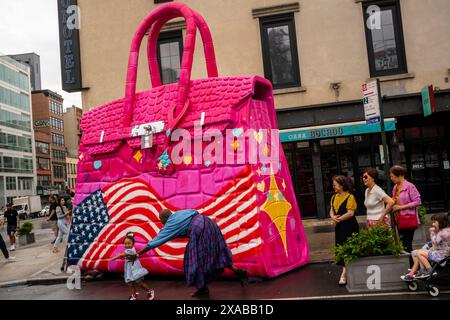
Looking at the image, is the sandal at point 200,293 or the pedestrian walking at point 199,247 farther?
the sandal at point 200,293

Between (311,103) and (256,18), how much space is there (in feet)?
11.8

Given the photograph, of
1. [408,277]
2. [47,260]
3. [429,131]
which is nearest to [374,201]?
[408,277]

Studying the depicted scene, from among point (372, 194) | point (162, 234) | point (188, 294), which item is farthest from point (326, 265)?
point (162, 234)

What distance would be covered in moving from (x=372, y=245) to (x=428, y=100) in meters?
9.21

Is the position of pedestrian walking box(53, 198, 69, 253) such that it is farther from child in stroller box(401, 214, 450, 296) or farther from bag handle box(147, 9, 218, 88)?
child in stroller box(401, 214, 450, 296)

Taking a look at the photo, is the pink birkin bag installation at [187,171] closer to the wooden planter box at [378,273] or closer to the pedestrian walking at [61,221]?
the wooden planter box at [378,273]

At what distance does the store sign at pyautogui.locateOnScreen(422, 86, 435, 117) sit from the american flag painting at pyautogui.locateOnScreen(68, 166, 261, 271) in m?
Result: 9.05

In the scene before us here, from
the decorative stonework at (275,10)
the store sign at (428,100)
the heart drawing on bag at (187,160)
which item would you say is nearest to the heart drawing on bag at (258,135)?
the heart drawing on bag at (187,160)

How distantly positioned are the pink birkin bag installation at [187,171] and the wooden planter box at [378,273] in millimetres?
1401

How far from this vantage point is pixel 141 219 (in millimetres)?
7949

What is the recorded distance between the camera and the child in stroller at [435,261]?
18.3 feet

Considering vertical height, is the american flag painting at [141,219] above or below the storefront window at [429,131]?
below

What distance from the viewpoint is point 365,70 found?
14.8 m

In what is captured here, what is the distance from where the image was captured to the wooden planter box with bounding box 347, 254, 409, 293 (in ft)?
19.8
